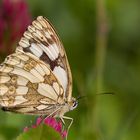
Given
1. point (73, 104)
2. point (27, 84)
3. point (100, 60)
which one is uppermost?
point (100, 60)

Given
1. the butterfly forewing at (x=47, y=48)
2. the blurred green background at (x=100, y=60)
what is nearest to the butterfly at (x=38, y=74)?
the butterfly forewing at (x=47, y=48)

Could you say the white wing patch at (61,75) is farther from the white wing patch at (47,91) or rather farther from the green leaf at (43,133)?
the green leaf at (43,133)

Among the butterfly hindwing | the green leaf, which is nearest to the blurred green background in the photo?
the butterfly hindwing

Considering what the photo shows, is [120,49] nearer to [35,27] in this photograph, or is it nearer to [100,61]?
[100,61]

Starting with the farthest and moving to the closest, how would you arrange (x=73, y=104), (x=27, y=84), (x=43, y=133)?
(x=27, y=84)
(x=73, y=104)
(x=43, y=133)

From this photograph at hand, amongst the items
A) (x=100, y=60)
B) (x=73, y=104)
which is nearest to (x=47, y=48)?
(x=73, y=104)

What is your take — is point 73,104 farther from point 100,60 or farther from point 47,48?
point 100,60
